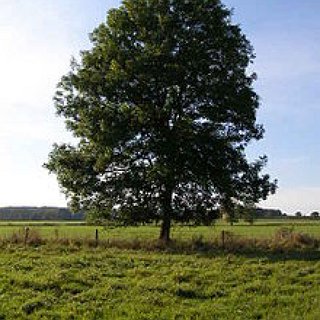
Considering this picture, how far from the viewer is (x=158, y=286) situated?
1934 centimetres

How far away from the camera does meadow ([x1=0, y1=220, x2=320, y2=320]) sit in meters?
15.9

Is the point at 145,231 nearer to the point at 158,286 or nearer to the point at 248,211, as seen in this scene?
the point at 248,211

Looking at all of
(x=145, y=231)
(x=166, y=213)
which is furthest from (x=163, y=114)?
(x=145, y=231)

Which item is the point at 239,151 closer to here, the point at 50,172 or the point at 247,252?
the point at 247,252

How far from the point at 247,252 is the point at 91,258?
8.91m

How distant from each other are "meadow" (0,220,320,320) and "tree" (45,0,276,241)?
8.03 m

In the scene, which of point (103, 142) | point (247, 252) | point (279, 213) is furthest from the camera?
point (279, 213)

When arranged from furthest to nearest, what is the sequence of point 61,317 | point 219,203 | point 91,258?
point 219,203 < point 91,258 < point 61,317

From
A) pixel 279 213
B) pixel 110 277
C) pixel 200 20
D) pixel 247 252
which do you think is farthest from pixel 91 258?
pixel 279 213

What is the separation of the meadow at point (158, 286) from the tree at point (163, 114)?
803 cm

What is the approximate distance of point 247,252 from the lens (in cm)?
3253

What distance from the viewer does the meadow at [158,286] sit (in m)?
15.9

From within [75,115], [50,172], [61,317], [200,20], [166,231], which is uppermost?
[200,20]

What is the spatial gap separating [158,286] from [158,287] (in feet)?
0.36
